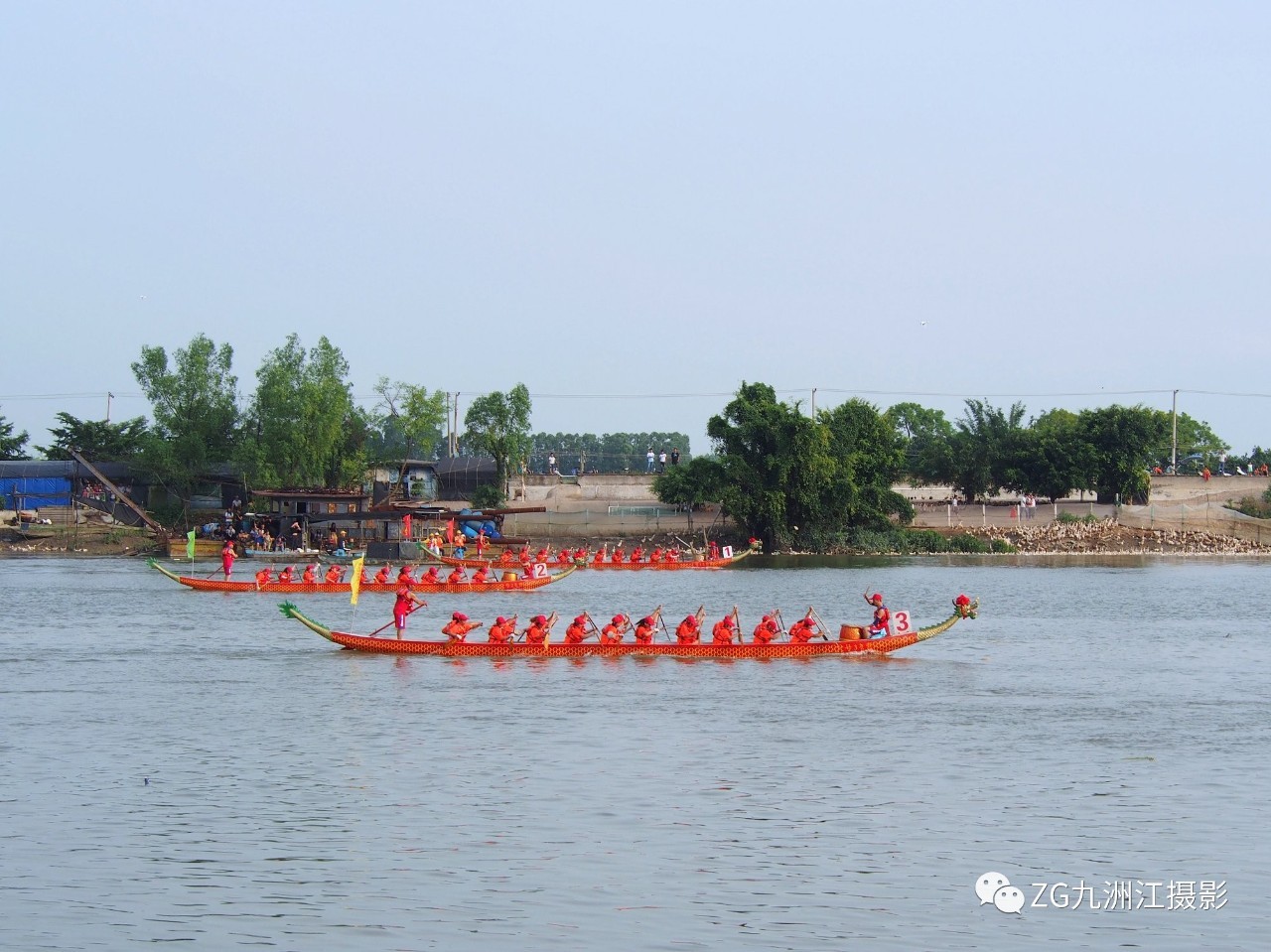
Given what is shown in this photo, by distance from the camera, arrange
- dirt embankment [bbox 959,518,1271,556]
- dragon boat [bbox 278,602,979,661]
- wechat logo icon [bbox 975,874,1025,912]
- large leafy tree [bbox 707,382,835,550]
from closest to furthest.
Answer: wechat logo icon [bbox 975,874,1025,912]
dragon boat [bbox 278,602,979,661]
large leafy tree [bbox 707,382,835,550]
dirt embankment [bbox 959,518,1271,556]

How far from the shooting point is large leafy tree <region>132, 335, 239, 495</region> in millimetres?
91250

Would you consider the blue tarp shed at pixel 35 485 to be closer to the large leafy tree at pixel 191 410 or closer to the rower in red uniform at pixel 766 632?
the large leafy tree at pixel 191 410

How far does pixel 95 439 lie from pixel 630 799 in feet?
304

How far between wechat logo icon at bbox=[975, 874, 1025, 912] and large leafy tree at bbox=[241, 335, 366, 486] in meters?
78.4

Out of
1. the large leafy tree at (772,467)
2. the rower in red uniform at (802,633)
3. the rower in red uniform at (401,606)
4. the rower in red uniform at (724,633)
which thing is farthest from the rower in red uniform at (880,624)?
the large leafy tree at (772,467)

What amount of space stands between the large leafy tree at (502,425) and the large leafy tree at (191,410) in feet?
55.0

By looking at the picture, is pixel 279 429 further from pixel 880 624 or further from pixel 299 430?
pixel 880 624

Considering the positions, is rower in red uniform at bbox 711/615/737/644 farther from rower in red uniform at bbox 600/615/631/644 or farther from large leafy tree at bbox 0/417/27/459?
large leafy tree at bbox 0/417/27/459

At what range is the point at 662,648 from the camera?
32.8 metres

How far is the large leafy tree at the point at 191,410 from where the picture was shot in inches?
3593

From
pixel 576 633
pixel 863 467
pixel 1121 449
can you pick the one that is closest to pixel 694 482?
pixel 863 467

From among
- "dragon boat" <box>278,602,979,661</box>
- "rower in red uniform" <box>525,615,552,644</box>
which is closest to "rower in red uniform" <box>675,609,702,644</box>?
"dragon boat" <box>278,602,979,661</box>

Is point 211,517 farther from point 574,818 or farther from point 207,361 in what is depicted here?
point 574,818

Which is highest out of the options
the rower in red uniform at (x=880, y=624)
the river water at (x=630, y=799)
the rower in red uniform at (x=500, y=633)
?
the rower in red uniform at (x=880, y=624)
